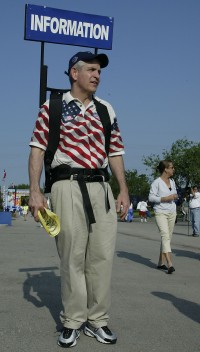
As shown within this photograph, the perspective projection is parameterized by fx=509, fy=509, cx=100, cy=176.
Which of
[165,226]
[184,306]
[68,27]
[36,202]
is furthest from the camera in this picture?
[68,27]

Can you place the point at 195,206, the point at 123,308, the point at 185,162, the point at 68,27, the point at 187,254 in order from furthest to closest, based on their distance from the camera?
the point at 185,162, the point at 195,206, the point at 187,254, the point at 68,27, the point at 123,308

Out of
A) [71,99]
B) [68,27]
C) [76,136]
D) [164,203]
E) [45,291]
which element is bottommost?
[45,291]

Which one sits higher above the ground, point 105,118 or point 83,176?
point 105,118

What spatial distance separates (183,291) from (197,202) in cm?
1353

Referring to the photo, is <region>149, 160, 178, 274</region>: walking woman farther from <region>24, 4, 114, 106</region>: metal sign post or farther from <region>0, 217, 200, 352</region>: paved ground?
<region>24, 4, 114, 106</region>: metal sign post

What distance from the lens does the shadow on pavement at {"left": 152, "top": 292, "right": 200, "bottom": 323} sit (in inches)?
196

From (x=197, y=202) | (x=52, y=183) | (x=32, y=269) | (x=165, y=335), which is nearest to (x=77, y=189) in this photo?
(x=52, y=183)

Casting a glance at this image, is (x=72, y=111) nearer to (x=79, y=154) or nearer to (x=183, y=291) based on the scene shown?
(x=79, y=154)

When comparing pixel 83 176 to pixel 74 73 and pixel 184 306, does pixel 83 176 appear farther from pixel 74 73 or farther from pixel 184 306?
pixel 184 306

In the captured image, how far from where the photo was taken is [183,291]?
21.0 ft

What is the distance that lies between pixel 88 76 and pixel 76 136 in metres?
0.52

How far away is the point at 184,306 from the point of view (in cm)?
545

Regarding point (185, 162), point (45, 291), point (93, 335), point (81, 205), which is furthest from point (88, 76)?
point (185, 162)

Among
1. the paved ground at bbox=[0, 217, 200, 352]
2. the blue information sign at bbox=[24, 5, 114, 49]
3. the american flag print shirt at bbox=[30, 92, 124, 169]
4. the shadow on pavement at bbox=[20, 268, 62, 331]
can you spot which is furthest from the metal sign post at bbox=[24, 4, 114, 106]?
the american flag print shirt at bbox=[30, 92, 124, 169]
